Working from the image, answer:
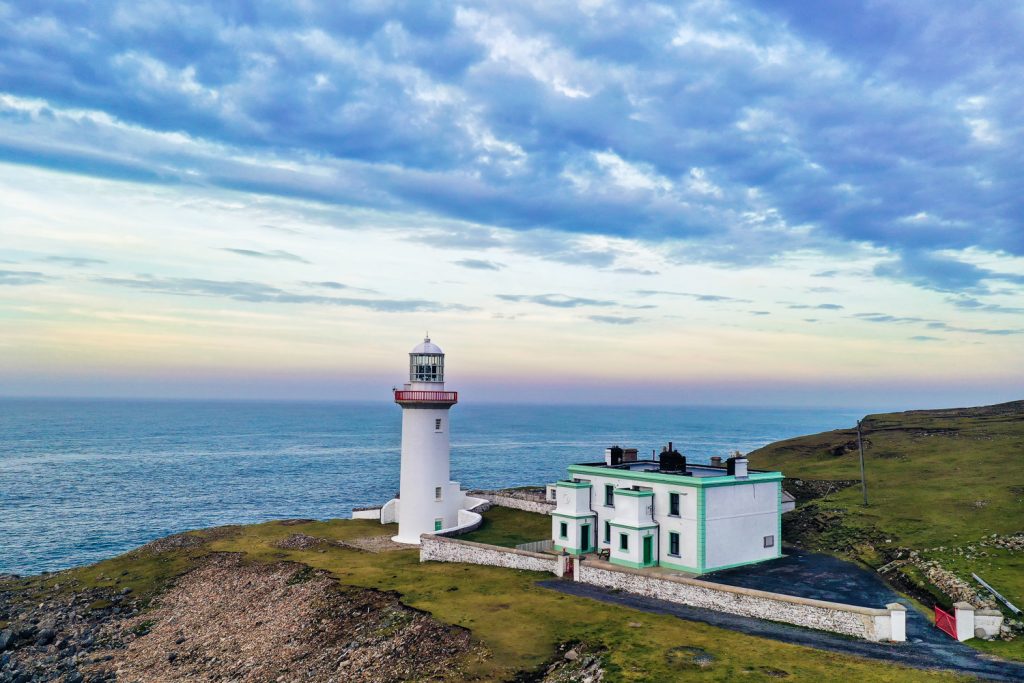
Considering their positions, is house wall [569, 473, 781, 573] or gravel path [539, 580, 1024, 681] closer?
gravel path [539, 580, 1024, 681]

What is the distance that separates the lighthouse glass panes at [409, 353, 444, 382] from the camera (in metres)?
49.2

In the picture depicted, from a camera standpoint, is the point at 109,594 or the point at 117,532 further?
the point at 117,532

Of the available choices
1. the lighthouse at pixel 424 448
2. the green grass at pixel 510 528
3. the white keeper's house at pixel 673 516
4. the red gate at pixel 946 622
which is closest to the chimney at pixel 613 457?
the white keeper's house at pixel 673 516

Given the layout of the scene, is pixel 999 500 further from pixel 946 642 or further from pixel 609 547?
pixel 609 547

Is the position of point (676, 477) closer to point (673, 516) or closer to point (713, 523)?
point (673, 516)

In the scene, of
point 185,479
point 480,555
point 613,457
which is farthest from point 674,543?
point 185,479

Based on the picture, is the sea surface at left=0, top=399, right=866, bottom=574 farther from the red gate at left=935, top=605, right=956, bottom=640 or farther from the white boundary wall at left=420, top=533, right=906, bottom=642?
the red gate at left=935, top=605, right=956, bottom=640

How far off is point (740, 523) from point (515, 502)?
23001 mm

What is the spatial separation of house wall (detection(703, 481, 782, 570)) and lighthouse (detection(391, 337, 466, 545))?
741 inches

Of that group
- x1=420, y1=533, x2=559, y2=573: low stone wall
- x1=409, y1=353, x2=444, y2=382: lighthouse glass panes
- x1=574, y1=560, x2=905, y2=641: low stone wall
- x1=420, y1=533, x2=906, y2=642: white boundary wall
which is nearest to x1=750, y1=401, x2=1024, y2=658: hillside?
x1=574, y1=560, x2=905, y2=641: low stone wall

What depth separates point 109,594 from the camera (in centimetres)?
4269

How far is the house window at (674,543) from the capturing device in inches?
1471

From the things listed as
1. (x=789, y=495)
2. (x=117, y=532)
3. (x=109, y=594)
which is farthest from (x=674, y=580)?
(x=117, y=532)

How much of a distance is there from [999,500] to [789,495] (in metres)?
12.7
